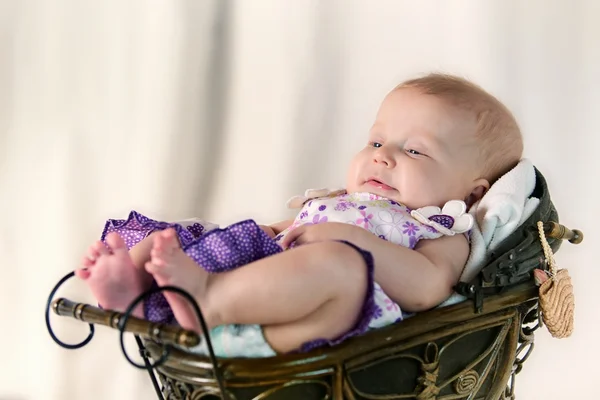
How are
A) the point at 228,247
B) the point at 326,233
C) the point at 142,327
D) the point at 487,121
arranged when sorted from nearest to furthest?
the point at 142,327 → the point at 228,247 → the point at 326,233 → the point at 487,121

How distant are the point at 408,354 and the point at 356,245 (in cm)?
17

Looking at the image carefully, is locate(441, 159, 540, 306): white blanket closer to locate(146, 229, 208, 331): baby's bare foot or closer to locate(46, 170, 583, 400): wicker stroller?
locate(46, 170, 583, 400): wicker stroller

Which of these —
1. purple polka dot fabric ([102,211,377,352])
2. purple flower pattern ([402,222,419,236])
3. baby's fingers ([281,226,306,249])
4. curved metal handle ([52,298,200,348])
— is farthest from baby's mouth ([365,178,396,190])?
curved metal handle ([52,298,200,348])

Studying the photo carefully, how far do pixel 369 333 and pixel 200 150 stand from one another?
37.7 inches

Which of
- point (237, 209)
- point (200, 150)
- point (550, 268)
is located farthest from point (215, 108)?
point (550, 268)

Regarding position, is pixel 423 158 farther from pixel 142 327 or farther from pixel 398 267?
pixel 142 327

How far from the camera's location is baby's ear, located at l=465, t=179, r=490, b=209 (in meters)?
1.43

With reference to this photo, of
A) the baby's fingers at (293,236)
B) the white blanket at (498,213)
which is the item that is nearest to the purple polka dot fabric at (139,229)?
the baby's fingers at (293,236)

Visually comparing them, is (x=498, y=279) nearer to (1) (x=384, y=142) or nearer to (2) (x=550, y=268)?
(2) (x=550, y=268)

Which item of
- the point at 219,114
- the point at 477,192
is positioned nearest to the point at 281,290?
the point at 477,192

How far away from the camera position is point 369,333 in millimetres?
1093

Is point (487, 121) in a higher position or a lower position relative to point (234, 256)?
higher

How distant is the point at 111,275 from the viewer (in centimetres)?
105

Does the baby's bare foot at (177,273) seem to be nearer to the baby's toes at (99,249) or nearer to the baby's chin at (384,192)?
the baby's toes at (99,249)
